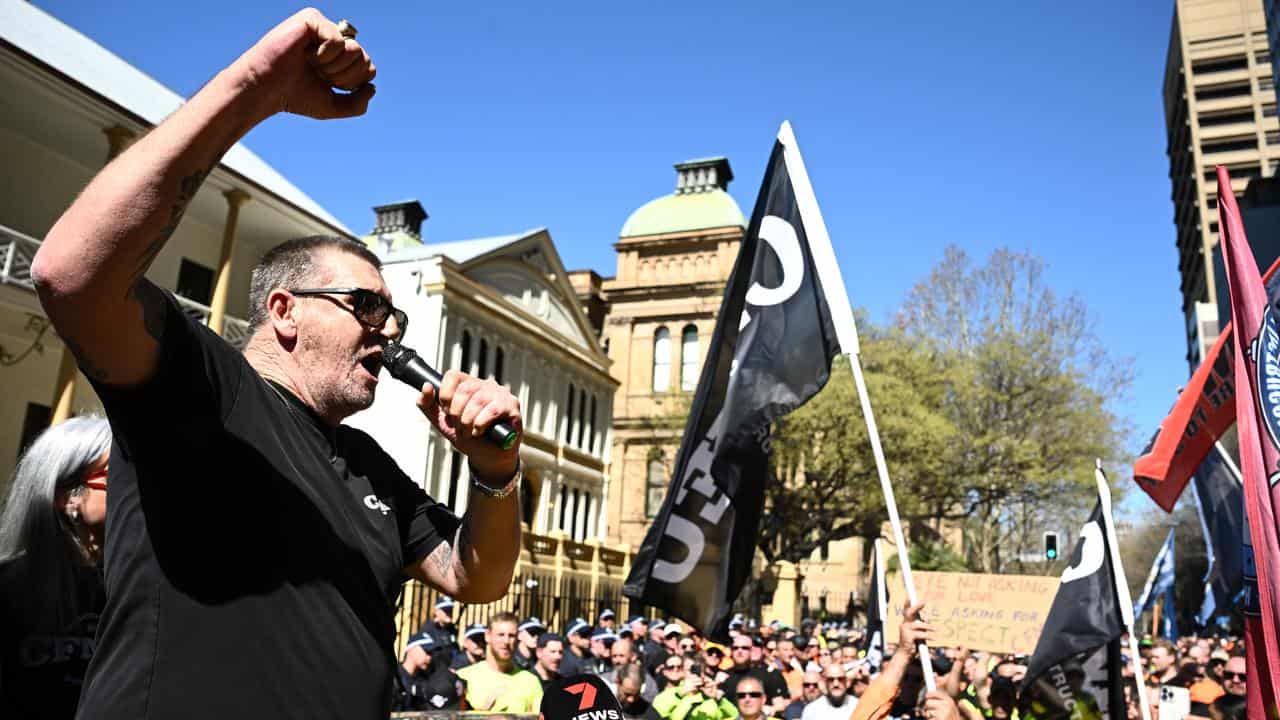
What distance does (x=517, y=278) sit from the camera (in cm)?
3269

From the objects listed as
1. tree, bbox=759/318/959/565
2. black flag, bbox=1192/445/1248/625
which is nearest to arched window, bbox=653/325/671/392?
tree, bbox=759/318/959/565

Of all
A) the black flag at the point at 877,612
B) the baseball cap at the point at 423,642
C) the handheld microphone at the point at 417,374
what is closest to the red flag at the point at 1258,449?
the handheld microphone at the point at 417,374

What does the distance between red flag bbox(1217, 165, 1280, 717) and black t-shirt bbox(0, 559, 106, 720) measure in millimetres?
4995

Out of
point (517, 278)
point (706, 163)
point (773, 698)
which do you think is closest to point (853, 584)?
point (706, 163)

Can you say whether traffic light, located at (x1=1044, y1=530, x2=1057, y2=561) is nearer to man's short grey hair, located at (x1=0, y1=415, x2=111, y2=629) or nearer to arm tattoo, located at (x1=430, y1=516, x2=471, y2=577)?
arm tattoo, located at (x1=430, y1=516, x2=471, y2=577)

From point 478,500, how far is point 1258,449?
4.47 meters

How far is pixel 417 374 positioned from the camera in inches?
81.7

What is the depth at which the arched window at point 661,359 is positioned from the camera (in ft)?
158

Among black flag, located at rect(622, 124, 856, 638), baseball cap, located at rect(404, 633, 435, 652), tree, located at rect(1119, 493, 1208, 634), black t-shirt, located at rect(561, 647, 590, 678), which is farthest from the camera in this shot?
tree, located at rect(1119, 493, 1208, 634)

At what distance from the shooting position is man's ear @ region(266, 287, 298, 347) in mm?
2111

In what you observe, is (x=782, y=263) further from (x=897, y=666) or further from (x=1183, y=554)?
(x=1183, y=554)

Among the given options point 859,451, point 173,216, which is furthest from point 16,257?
point 859,451

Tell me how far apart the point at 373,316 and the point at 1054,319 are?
32568 mm

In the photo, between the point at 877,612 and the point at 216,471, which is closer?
the point at 216,471
